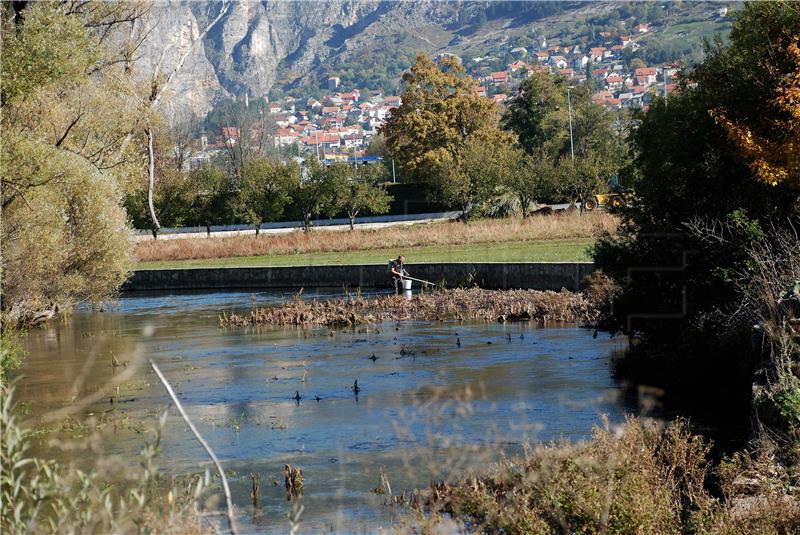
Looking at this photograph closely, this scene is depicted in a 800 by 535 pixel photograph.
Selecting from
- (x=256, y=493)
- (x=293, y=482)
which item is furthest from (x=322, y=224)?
(x=256, y=493)

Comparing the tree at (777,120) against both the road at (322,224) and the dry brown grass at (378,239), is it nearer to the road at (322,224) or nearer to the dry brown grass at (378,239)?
the dry brown grass at (378,239)

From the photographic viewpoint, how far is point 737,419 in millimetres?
16203

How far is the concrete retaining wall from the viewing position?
109ft

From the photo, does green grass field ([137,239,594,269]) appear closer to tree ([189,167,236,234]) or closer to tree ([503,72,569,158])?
tree ([189,167,236,234])

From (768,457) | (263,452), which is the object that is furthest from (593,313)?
(768,457)

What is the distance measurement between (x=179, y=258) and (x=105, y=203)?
20.9 metres

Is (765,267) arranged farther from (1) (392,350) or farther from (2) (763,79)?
(1) (392,350)

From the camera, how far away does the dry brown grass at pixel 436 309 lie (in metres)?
29.0

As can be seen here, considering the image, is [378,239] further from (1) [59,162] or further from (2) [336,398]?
(2) [336,398]

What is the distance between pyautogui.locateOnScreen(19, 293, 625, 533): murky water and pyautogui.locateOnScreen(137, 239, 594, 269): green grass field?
9.79m

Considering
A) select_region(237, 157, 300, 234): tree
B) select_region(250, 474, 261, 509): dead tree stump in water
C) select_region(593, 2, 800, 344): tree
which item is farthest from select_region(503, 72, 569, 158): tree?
select_region(250, 474, 261, 509): dead tree stump in water

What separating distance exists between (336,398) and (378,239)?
3204 centimetres

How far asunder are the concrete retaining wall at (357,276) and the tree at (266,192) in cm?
1885

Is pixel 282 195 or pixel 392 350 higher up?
pixel 282 195
